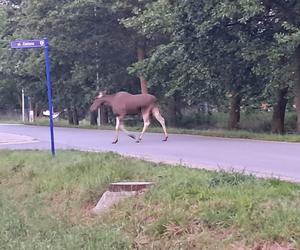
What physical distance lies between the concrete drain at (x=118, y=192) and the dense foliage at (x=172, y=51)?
42.2 ft

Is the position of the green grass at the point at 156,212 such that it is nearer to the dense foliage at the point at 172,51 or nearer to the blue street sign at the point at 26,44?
the blue street sign at the point at 26,44

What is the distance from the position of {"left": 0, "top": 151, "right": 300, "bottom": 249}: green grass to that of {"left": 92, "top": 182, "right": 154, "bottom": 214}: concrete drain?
20cm

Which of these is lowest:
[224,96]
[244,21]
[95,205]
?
[95,205]

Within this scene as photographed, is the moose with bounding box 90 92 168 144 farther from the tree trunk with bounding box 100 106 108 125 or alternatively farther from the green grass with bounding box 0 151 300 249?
the tree trunk with bounding box 100 106 108 125

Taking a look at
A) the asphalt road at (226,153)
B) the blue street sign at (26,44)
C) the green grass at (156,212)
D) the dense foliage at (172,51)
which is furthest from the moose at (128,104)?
the green grass at (156,212)

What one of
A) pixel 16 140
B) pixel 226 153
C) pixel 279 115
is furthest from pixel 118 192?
pixel 279 115

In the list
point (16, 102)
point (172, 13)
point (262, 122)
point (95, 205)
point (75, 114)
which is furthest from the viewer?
point (16, 102)

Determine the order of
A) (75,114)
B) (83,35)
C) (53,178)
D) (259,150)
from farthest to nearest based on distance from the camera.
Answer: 1. (75,114)
2. (83,35)
3. (259,150)
4. (53,178)

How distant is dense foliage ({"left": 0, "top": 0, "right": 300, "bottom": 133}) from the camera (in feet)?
79.2

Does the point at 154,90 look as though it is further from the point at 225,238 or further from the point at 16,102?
the point at 16,102

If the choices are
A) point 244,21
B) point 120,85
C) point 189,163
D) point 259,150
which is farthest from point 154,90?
point 189,163

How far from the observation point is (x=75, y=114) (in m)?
47.4

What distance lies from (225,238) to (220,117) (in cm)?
3099

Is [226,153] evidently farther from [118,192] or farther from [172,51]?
[172,51]
